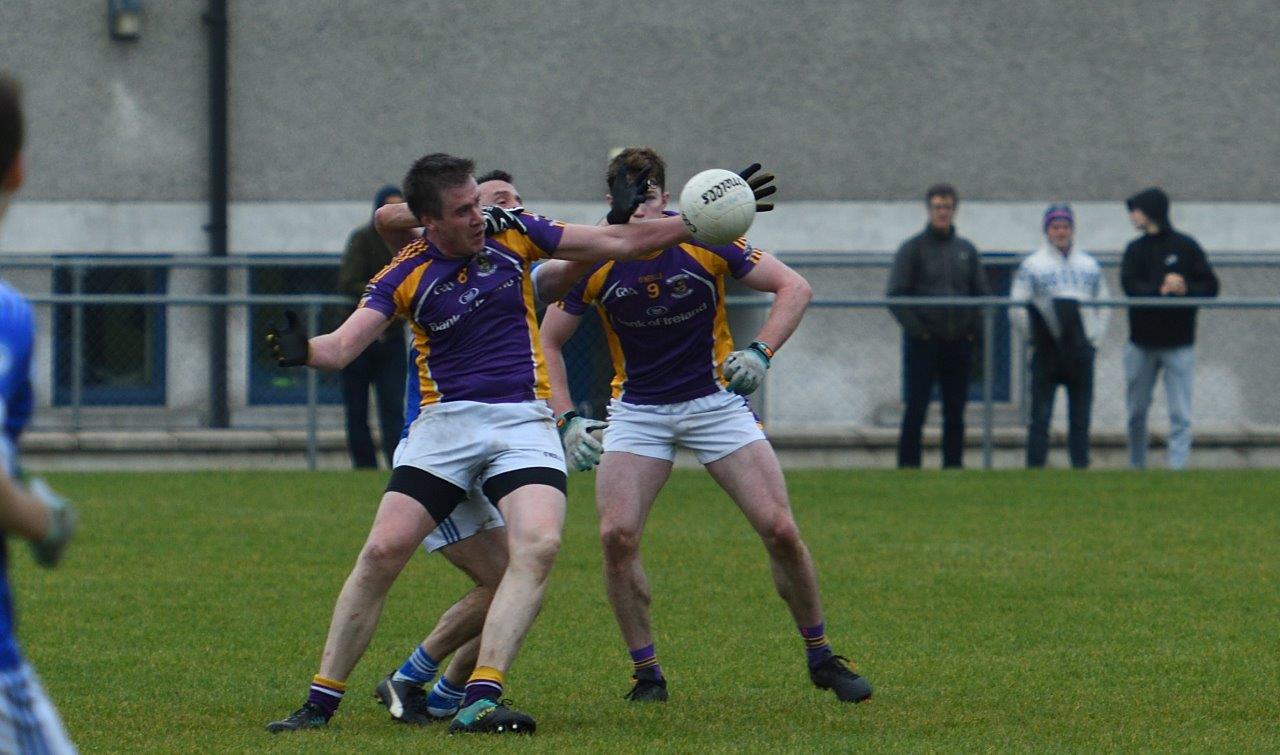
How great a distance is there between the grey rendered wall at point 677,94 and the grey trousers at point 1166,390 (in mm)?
4445

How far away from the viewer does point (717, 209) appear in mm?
6848

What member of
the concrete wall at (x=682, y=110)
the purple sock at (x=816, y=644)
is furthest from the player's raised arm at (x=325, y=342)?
the concrete wall at (x=682, y=110)

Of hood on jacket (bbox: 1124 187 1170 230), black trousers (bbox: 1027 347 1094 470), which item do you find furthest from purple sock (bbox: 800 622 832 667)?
hood on jacket (bbox: 1124 187 1170 230)

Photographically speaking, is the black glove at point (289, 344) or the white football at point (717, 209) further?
the white football at point (717, 209)

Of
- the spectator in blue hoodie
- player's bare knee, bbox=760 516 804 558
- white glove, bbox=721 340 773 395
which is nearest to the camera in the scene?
white glove, bbox=721 340 773 395

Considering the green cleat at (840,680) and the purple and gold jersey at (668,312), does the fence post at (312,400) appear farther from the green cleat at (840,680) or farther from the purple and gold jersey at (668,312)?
the green cleat at (840,680)

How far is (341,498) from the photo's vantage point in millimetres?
13992

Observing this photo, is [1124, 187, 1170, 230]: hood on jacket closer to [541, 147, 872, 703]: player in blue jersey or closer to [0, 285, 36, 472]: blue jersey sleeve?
[541, 147, 872, 703]: player in blue jersey

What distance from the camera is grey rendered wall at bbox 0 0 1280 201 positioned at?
63.5ft

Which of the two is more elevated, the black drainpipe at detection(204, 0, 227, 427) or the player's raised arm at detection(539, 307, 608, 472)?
the black drainpipe at detection(204, 0, 227, 427)

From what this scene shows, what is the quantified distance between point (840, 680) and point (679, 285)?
1.52 metres

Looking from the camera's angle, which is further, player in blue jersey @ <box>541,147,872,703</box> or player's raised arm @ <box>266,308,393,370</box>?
player in blue jersey @ <box>541,147,872,703</box>

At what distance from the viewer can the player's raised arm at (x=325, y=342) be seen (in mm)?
6344

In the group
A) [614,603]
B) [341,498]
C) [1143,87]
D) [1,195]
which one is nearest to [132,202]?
[341,498]
